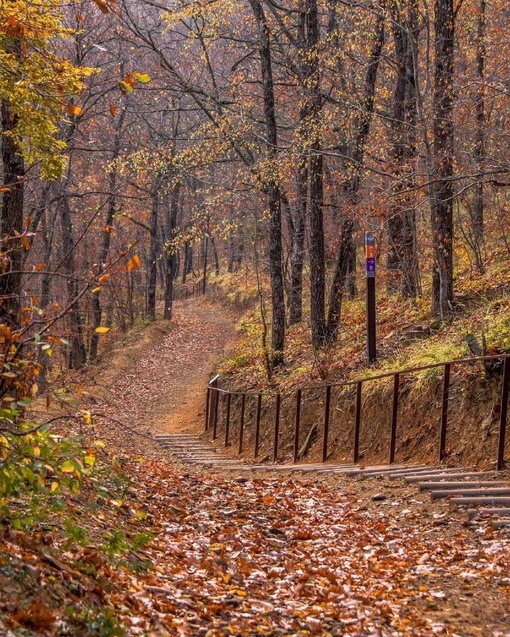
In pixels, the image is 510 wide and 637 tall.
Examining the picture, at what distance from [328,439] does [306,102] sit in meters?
7.61

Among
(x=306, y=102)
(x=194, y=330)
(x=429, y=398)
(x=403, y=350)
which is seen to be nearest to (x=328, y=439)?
(x=403, y=350)

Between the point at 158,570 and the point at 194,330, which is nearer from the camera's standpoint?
the point at 158,570

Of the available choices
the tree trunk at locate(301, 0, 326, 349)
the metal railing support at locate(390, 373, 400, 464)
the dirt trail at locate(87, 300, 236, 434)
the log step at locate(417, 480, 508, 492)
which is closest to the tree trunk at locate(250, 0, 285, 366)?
the tree trunk at locate(301, 0, 326, 349)

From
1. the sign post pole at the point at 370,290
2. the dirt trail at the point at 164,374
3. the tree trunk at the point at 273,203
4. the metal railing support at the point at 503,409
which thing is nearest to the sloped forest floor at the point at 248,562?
the metal railing support at the point at 503,409

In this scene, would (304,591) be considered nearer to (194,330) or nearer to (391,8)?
(391,8)

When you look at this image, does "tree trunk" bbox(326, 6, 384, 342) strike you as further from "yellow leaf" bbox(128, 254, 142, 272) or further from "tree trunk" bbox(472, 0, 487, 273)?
"yellow leaf" bbox(128, 254, 142, 272)

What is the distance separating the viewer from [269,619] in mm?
4770

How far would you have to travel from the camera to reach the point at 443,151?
12891mm

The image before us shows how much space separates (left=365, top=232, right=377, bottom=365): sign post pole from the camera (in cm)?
1260

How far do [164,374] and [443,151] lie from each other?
16.5 metres

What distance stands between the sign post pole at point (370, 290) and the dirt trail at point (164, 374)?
643 cm

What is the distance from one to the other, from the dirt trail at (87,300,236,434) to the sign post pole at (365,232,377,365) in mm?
6434

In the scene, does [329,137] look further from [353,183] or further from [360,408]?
[360,408]

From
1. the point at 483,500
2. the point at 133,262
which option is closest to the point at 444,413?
the point at 483,500
